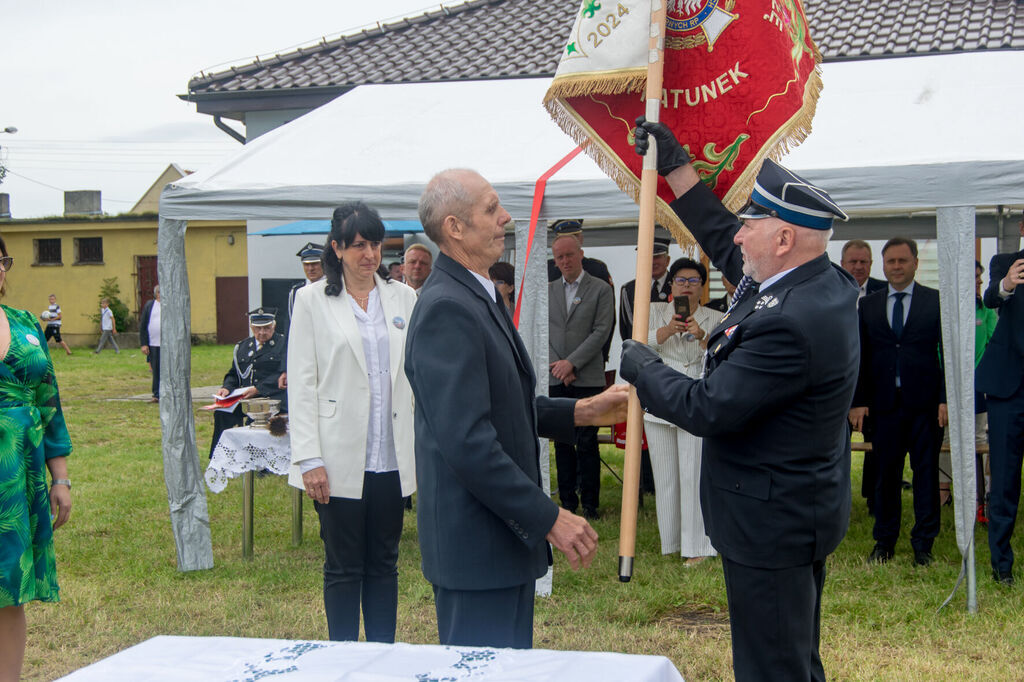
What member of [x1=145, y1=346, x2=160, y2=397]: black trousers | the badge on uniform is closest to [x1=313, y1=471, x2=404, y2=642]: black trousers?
the badge on uniform

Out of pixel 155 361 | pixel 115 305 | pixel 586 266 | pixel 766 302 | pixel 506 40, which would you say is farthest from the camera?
pixel 115 305

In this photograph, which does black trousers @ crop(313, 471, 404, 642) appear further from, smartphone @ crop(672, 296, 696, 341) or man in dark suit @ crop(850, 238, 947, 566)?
man in dark suit @ crop(850, 238, 947, 566)

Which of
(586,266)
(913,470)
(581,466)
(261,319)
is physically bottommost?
(581,466)

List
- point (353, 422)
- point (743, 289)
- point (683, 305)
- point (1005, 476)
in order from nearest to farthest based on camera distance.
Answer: point (743, 289), point (353, 422), point (1005, 476), point (683, 305)

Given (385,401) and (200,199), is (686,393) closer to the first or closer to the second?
(385,401)

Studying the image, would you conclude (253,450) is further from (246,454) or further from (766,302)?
(766,302)

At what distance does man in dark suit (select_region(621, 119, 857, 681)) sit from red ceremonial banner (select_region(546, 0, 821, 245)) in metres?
0.55

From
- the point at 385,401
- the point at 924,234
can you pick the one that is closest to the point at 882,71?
the point at 924,234

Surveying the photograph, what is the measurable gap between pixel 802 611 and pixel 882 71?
4.82 meters

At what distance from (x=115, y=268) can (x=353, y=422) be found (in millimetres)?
33398

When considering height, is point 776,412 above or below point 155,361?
above

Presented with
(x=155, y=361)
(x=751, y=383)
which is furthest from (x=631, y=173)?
(x=155, y=361)

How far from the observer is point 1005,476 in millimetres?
5180

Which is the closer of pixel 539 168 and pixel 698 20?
pixel 698 20
